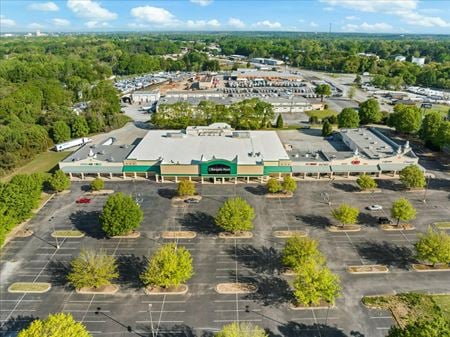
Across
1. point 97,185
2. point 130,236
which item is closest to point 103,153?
point 97,185

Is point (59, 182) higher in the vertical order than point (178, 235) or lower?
higher

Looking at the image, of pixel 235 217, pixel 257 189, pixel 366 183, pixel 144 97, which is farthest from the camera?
pixel 144 97

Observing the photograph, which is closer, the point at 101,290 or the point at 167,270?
the point at 167,270

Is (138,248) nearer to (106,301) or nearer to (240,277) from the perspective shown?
(106,301)

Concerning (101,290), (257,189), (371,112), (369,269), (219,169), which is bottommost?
(101,290)

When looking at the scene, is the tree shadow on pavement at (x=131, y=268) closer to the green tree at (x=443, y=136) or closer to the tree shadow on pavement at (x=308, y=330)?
the tree shadow on pavement at (x=308, y=330)

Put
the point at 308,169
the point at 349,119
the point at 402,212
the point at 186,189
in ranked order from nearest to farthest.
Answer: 1. the point at 402,212
2. the point at 186,189
3. the point at 308,169
4. the point at 349,119

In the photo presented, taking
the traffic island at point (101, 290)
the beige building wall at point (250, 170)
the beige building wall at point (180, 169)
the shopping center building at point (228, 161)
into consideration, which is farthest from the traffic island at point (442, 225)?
the traffic island at point (101, 290)

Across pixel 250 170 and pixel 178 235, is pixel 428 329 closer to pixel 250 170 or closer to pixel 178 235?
pixel 178 235
